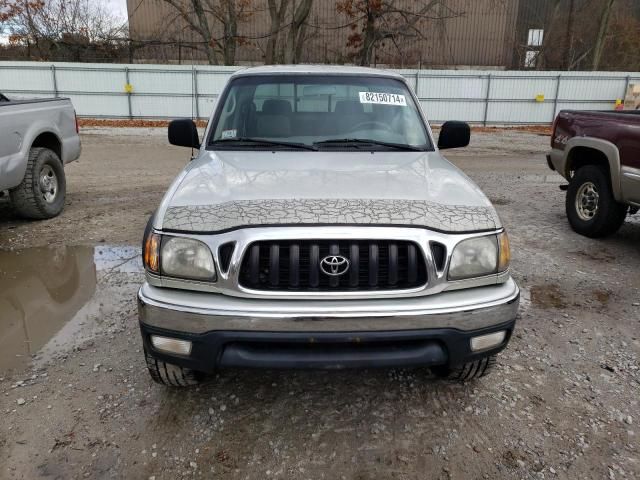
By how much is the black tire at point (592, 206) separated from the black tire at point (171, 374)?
15.6ft

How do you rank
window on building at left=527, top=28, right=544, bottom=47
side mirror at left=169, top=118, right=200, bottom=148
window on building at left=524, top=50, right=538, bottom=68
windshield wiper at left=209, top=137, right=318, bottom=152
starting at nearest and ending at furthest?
windshield wiper at left=209, top=137, right=318, bottom=152 → side mirror at left=169, top=118, right=200, bottom=148 → window on building at left=524, top=50, right=538, bottom=68 → window on building at left=527, top=28, right=544, bottom=47

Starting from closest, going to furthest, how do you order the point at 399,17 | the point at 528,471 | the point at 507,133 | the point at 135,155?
1. the point at 528,471
2. the point at 135,155
3. the point at 507,133
4. the point at 399,17

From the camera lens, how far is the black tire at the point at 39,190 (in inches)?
233

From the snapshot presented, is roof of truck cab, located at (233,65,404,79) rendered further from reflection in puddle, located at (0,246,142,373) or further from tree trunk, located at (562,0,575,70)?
tree trunk, located at (562,0,575,70)

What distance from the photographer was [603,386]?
3.04 metres

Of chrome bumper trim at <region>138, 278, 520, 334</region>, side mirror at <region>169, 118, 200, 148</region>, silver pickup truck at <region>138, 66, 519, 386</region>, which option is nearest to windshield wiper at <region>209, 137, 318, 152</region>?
side mirror at <region>169, 118, 200, 148</region>

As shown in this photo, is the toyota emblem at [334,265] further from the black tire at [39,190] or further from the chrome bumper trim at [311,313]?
the black tire at [39,190]

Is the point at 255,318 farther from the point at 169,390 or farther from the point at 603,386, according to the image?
the point at 603,386

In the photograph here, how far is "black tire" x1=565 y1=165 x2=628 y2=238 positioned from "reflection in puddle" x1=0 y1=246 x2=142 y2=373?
481 cm

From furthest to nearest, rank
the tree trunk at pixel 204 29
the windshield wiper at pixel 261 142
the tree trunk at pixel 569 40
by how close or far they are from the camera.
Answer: the tree trunk at pixel 569 40 → the tree trunk at pixel 204 29 → the windshield wiper at pixel 261 142

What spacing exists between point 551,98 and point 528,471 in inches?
859

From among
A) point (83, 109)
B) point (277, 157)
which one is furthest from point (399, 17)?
point (277, 157)

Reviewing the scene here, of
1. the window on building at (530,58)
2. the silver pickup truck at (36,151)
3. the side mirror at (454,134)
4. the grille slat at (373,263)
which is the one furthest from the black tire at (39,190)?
the window on building at (530,58)

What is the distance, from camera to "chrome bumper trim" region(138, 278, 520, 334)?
2217mm
